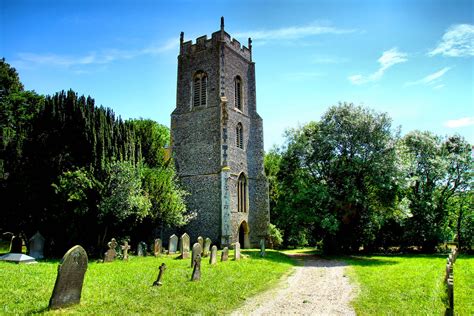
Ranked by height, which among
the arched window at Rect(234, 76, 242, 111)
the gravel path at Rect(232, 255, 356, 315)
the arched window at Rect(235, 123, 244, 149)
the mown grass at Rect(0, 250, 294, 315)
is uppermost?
the arched window at Rect(234, 76, 242, 111)

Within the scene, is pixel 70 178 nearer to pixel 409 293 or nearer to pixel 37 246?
pixel 37 246

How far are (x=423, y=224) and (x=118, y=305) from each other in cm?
2246

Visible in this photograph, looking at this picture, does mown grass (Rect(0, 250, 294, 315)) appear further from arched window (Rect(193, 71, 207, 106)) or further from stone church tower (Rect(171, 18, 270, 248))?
arched window (Rect(193, 71, 207, 106))

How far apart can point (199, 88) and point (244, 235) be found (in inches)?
434

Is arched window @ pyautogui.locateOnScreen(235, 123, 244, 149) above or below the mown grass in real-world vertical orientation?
above

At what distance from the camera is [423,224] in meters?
23.6

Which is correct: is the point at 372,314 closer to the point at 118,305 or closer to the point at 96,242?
the point at 118,305

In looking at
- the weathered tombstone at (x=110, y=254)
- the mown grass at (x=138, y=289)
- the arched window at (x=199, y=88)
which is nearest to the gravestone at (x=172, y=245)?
the weathered tombstone at (x=110, y=254)

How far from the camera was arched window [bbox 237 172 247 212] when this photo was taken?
23.4 m

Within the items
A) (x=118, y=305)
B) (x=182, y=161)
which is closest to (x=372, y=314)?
(x=118, y=305)

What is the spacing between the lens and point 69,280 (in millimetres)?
6879

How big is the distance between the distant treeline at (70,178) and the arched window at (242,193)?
748 cm

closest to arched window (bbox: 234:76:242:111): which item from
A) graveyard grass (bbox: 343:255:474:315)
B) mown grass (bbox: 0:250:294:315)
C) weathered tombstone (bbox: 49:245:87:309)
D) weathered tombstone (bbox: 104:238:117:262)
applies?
weathered tombstone (bbox: 104:238:117:262)

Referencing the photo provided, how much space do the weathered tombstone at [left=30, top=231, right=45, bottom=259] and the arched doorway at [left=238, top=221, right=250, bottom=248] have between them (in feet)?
39.9
